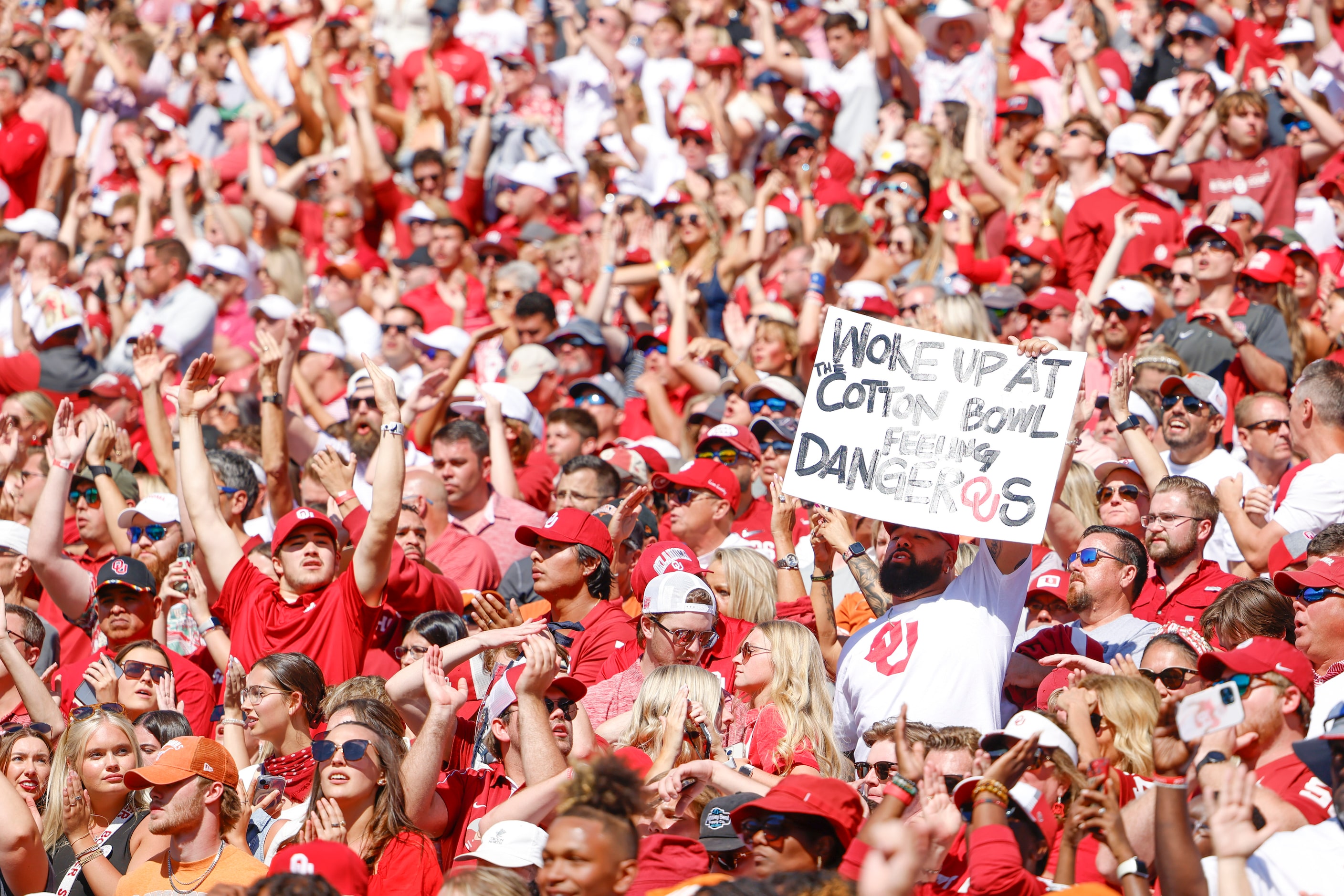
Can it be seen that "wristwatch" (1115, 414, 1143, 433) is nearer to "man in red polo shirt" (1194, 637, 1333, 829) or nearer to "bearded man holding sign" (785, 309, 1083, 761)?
"bearded man holding sign" (785, 309, 1083, 761)

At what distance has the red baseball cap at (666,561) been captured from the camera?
21.5ft

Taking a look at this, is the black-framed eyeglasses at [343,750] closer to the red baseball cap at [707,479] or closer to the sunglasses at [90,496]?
the red baseball cap at [707,479]

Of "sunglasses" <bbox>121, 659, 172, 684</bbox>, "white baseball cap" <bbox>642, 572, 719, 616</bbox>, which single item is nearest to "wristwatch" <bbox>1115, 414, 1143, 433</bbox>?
"white baseball cap" <bbox>642, 572, 719, 616</bbox>

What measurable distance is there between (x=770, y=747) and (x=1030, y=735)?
1475 millimetres

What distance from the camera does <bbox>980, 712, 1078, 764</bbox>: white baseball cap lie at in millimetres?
4527

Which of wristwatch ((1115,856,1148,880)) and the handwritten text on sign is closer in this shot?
wristwatch ((1115,856,1148,880))

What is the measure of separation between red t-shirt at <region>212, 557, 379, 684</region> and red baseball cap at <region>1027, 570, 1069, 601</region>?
267 centimetres

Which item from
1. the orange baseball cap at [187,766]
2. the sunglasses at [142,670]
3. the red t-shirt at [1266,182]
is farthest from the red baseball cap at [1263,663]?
the red t-shirt at [1266,182]

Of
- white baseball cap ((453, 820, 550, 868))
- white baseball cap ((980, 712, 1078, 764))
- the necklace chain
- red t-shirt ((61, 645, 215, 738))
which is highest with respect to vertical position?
white baseball cap ((980, 712, 1078, 764))

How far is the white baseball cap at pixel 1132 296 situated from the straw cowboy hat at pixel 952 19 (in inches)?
192

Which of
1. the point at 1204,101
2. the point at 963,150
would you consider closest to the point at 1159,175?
the point at 1204,101

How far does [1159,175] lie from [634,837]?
339 inches

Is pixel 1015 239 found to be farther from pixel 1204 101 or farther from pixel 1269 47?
pixel 1269 47

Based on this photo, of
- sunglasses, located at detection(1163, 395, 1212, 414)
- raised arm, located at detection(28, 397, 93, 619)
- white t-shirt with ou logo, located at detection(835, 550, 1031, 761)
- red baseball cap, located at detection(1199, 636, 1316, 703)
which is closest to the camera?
red baseball cap, located at detection(1199, 636, 1316, 703)
